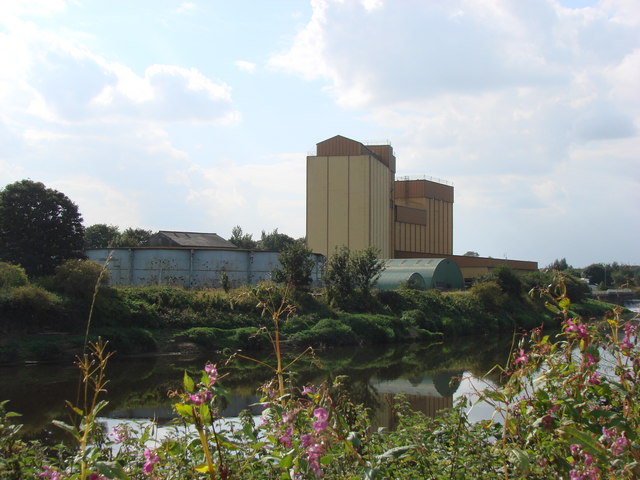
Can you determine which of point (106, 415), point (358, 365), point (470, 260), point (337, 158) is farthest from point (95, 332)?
point (470, 260)

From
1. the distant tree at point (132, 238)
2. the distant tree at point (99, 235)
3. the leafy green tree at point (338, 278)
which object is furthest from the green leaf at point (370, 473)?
the distant tree at point (99, 235)

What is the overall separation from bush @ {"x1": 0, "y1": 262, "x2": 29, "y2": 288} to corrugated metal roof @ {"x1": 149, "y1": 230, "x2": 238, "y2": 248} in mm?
20256

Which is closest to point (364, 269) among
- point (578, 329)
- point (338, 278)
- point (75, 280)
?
point (338, 278)

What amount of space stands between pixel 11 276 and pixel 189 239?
23.3m

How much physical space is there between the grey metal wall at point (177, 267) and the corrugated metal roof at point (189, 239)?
1006cm

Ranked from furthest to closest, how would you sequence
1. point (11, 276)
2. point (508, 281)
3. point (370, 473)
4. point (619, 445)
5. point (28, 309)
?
point (508, 281) → point (11, 276) → point (28, 309) → point (619, 445) → point (370, 473)

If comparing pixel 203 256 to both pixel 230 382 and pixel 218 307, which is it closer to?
pixel 218 307

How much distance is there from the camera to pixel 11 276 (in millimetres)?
23469

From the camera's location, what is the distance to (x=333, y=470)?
11.5 feet

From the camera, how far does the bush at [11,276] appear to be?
23109mm

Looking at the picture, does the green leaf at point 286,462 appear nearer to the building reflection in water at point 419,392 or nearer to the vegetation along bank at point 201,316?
the building reflection in water at point 419,392

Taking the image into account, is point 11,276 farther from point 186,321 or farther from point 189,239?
point 189,239

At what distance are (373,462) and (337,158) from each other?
47.9m

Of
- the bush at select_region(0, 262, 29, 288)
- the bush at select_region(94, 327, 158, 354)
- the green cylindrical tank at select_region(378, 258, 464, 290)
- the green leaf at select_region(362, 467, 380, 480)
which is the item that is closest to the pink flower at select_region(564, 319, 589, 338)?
the green leaf at select_region(362, 467, 380, 480)
